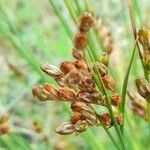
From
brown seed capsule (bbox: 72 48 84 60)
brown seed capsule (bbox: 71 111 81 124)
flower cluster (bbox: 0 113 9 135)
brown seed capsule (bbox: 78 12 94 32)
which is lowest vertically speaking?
flower cluster (bbox: 0 113 9 135)

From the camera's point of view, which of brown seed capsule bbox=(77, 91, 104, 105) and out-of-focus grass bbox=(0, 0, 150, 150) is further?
out-of-focus grass bbox=(0, 0, 150, 150)

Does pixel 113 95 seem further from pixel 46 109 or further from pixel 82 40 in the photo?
pixel 46 109

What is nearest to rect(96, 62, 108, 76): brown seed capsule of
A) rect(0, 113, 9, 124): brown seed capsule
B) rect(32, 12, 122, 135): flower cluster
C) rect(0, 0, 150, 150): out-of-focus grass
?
rect(32, 12, 122, 135): flower cluster

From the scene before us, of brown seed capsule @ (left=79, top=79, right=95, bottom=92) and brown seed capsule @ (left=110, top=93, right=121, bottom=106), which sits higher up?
brown seed capsule @ (left=79, top=79, right=95, bottom=92)

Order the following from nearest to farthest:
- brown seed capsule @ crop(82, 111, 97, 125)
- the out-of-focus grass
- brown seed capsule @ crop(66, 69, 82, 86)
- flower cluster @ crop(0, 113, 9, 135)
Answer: brown seed capsule @ crop(66, 69, 82, 86), brown seed capsule @ crop(82, 111, 97, 125), flower cluster @ crop(0, 113, 9, 135), the out-of-focus grass

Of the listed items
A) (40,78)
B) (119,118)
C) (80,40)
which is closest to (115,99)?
(119,118)

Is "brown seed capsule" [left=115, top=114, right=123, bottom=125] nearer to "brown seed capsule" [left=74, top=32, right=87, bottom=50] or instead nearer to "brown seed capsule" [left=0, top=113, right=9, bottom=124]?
"brown seed capsule" [left=74, top=32, right=87, bottom=50]

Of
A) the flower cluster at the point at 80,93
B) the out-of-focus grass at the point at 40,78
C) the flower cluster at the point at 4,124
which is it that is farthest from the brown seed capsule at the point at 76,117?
the out-of-focus grass at the point at 40,78
